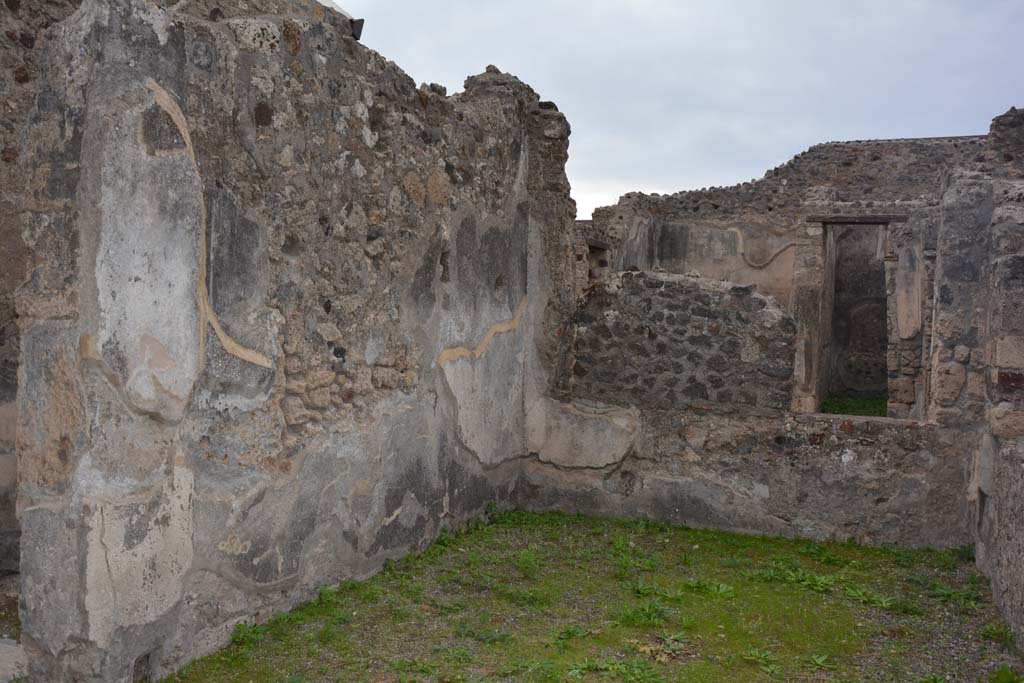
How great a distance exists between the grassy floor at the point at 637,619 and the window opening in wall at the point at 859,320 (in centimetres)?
830

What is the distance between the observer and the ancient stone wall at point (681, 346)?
202 inches

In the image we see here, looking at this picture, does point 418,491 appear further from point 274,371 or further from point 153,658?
point 153,658

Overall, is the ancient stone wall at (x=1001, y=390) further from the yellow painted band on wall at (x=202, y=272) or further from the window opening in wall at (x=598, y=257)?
the window opening in wall at (x=598, y=257)

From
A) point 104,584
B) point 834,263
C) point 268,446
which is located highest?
point 834,263

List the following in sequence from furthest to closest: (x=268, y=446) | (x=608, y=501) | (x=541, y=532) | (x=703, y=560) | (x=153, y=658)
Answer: (x=608, y=501)
(x=541, y=532)
(x=703, y=560)
(x=268, y=446)
(x=153, y=658)

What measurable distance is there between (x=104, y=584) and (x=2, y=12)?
2.91m

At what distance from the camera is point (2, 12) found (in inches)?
162

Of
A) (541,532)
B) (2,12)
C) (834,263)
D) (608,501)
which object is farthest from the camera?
(834,263)

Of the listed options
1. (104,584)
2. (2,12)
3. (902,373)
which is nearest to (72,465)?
(104,584)

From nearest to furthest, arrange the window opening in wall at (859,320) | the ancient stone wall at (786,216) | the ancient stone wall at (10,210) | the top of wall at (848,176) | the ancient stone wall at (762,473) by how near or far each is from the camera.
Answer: the ancient stone wall at (10,210) < the ancient stone wall at (762,473) < the ancient stone wall at (786,216) < the top of wall at (848,176) < the window opening in wall at (859,320)

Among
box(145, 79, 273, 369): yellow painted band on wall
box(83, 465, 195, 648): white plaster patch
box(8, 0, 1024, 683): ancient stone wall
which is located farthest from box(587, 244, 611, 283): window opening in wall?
box(83, 465, 195, 648): white plaster patch

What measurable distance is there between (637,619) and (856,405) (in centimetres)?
849

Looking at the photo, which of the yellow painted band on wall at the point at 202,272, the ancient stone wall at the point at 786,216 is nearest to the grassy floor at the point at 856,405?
the ancient stone wall at the point at 786,216

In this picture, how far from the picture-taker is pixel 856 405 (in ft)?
36.6
